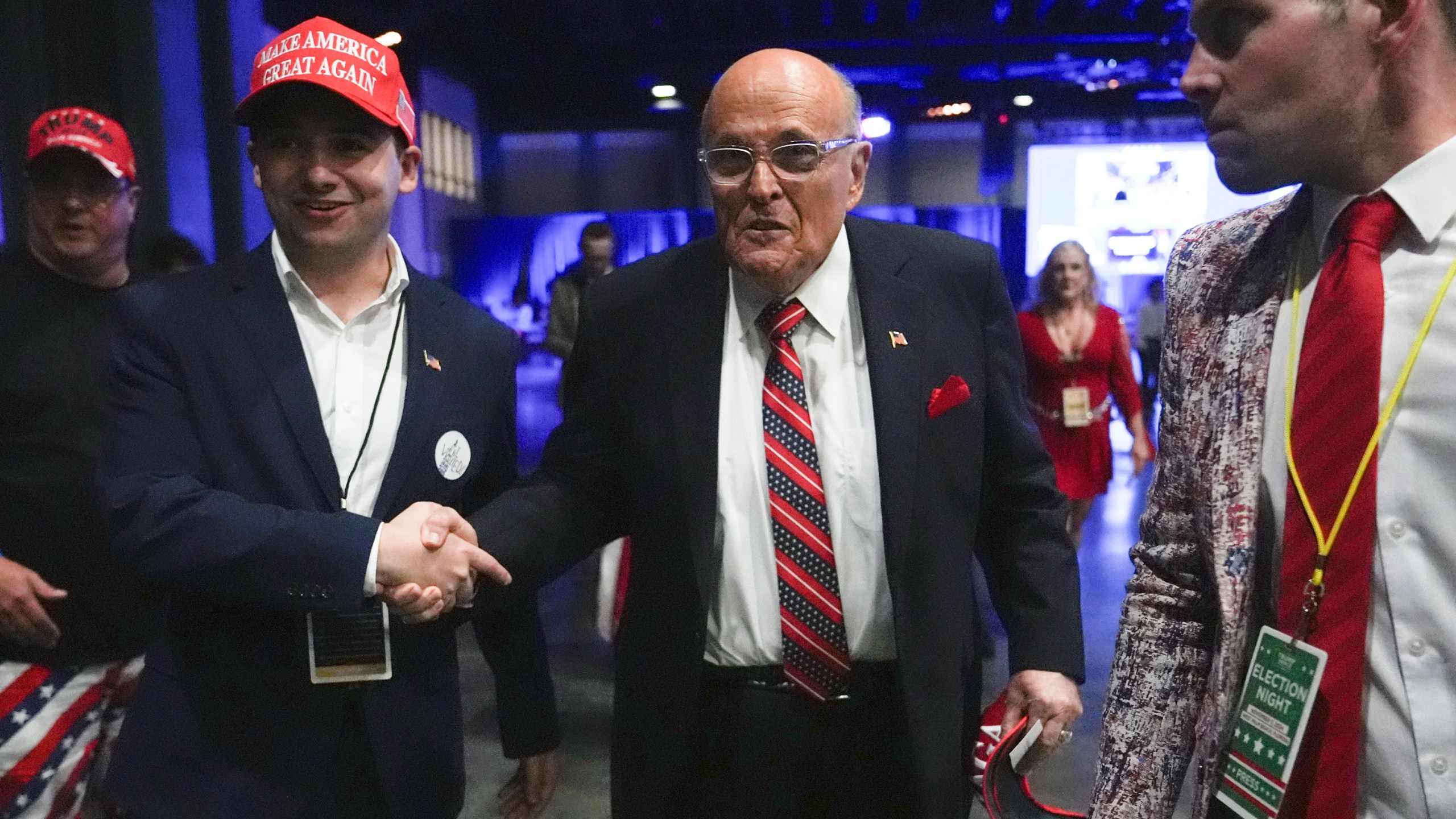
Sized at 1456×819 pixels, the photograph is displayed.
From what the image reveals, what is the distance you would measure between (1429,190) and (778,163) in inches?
36.0

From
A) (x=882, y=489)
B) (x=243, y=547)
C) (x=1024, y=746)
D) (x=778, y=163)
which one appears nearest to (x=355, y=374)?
(x=243, y=547)

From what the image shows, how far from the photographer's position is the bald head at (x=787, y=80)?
68.5 inches

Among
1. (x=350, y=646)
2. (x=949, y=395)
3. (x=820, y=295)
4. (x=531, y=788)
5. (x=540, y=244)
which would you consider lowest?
(x=531, y=788)

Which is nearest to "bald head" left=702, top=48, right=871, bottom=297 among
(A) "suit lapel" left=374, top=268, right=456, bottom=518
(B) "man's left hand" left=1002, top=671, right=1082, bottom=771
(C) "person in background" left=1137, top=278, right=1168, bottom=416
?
(A) "suit lapel" left=374, top=268, right=456, bottom=518

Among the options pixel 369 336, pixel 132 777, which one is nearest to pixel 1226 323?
pixel 369 336

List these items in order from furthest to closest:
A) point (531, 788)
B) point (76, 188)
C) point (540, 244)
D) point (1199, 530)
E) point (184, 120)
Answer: point (540, 244) → point (184, 120) → point (76, 188) → point (531, 788) → point (1199, 530)

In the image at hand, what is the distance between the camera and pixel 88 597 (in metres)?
2.25

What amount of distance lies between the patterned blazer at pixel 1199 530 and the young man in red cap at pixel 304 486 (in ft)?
3.28

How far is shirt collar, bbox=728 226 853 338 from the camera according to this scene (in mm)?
1805

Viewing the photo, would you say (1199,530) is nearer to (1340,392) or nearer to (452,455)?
(1340,392)

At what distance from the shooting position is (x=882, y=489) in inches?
67.5

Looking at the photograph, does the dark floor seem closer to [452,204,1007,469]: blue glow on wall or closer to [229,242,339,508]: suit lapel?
→ [229,242,339,508]: suit lapel

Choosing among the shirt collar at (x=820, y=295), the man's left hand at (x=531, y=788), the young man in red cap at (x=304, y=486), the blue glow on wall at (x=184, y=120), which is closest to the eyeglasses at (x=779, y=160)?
the shirt collar at (x=820, y=295)

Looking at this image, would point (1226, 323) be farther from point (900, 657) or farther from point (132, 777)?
point (132, 777)
